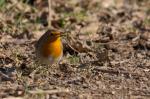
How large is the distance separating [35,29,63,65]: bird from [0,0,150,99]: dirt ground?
0.35 ft

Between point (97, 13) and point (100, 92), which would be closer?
point (100, 92)

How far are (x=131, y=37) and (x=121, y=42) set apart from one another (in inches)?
11.9

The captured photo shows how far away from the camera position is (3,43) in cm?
798

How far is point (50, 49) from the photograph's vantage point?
22.9 feet

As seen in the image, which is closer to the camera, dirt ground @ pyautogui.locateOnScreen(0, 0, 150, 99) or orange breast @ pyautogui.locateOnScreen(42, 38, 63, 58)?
dirt ground @ pyautogui.locateOnScreen(0, 0, 150, 99)

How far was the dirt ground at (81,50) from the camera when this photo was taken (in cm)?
619

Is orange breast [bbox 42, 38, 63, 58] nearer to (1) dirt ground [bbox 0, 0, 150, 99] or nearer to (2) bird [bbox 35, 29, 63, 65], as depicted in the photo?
(2) bird [bbox 35, 29, 63, 65]

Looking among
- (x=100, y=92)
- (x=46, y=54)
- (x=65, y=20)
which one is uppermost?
(x=65, y=20)

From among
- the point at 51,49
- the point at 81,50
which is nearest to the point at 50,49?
the point at 51,49

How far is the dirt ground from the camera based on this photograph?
619 centimetres

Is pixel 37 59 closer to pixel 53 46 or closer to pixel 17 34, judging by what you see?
pixel 53 46

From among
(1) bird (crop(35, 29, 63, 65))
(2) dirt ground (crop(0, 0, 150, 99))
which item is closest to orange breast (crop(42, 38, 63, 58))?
(1) bird (crop(35, 29, 63, 65))

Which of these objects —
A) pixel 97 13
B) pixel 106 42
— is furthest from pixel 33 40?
pixel 97 13

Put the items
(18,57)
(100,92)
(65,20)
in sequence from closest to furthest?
(100,92), (18,57), (65,20)
